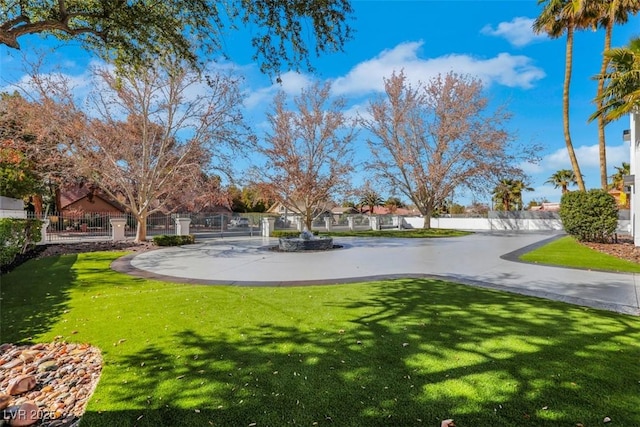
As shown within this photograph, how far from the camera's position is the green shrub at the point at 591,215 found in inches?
527

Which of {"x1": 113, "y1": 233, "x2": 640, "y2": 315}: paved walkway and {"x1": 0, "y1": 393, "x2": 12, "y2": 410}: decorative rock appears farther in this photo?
{"x1": 113, "y1": 233, "x2": 640, "y2": 315}: paved walkway

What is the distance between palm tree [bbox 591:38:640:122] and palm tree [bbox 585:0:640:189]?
116 inches

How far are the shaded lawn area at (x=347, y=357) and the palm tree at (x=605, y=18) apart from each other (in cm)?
1470

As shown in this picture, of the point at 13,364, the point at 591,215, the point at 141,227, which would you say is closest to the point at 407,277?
the point at 13,364

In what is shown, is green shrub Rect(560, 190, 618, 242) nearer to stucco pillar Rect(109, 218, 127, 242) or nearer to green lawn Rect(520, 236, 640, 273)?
green lawn Rect(520, 236, 640, 273)

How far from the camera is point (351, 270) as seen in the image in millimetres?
9000

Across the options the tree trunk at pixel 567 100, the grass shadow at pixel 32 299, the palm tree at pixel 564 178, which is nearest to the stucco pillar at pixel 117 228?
the grass shadow at pixel 32 299

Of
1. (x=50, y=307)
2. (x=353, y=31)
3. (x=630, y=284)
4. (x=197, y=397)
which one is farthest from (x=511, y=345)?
(x=50, y=307)

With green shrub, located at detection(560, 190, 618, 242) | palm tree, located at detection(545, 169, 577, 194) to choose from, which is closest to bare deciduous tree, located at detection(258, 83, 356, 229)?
green shrub, located at detection(560, 190, 618, 242)

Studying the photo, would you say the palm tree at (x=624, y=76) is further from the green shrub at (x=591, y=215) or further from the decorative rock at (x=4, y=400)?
the decorative rock at (x=4, y=400)

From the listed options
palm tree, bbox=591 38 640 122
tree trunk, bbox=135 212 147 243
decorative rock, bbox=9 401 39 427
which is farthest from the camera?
tree trunk, bbox=135 212 147 243

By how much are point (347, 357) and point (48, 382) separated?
2.94 m

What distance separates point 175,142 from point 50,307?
46.5ft

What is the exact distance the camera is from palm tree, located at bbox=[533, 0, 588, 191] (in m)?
16.7
